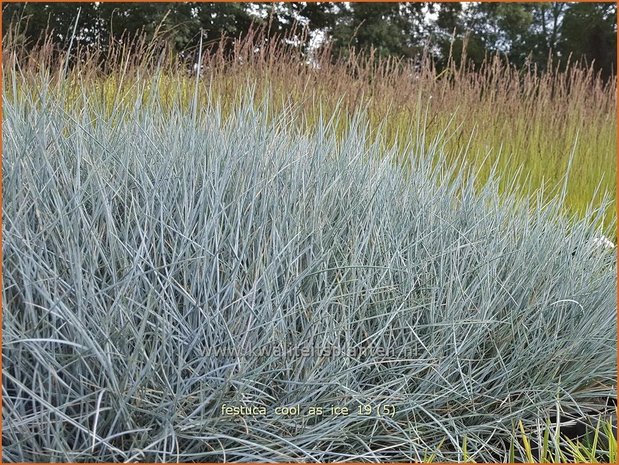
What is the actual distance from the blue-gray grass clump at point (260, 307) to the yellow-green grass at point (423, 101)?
1.52 ft

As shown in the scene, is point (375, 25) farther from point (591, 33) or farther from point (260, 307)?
point (260, 307)

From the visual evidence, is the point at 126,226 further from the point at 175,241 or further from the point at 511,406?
the point at 511,406

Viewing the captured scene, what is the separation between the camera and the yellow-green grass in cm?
214

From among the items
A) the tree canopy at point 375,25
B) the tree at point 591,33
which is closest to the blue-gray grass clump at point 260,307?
the tree canopy at point 375,25

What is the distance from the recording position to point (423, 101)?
2.96 m

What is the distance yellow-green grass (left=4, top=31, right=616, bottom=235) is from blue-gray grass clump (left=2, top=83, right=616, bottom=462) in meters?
0.46

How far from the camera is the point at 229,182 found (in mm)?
1468

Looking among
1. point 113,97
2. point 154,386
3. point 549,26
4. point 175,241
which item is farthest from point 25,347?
point 549,26

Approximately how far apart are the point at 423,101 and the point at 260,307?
6.96ft

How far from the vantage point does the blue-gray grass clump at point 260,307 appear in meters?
1.01

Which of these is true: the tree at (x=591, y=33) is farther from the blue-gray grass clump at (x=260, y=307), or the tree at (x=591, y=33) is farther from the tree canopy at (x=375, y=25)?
the blue-gray grass clump at (x=260, y=307)

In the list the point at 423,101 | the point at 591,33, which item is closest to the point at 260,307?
the point at 423,101

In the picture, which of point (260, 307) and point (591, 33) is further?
point (591, 33)

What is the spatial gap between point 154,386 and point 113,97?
1376 mm
